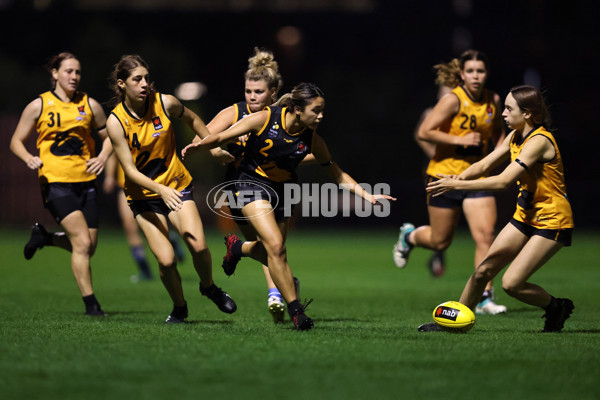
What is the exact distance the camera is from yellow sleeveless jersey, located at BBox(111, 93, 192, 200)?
7.51 meters

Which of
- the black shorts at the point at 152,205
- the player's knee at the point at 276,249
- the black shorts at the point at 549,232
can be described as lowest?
the player's knee at the point at 276,249

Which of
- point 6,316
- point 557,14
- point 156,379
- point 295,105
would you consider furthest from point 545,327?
point 557,14

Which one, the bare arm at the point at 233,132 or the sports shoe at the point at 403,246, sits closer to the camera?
the bare arm at the point at 233,132

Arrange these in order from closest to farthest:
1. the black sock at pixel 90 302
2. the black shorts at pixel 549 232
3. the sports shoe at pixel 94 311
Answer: the black shorts at pixel 549 232 < the sports shoe at pixel 94 311 < the black sock at pixel 90 302

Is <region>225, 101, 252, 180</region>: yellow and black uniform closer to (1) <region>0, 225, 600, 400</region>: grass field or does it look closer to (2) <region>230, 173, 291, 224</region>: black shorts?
(2) <region>230, 173, 291, 224</region>: black shorts

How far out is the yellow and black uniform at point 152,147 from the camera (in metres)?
7.51

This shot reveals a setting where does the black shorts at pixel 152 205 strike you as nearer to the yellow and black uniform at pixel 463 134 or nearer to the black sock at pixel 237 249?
the black sock at pixel 237 249

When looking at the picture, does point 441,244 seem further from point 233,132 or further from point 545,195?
point 233,132

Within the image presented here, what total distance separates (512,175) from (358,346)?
1705 millimetres

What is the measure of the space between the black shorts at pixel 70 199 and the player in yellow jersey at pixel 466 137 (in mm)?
3323

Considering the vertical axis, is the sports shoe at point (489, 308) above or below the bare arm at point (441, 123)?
below

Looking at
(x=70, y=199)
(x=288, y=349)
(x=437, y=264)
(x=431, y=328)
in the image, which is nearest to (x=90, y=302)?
(x=70, y=199)

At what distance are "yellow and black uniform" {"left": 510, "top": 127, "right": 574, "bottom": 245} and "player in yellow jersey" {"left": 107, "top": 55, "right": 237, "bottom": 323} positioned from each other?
2639 mm

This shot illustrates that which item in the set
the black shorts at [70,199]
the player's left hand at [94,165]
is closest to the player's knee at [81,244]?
the black shorts at [70,199]
